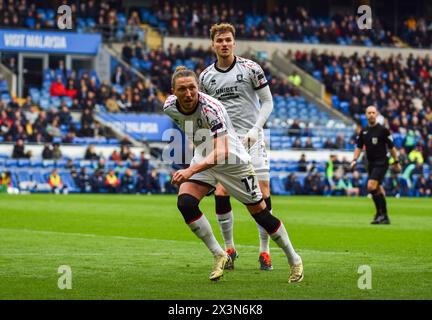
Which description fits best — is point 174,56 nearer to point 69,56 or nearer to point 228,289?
point 69,56

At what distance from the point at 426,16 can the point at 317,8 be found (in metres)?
6.91

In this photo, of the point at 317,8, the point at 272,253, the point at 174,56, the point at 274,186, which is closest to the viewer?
the point at 272,253

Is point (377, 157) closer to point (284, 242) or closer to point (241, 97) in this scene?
point (241, 97)

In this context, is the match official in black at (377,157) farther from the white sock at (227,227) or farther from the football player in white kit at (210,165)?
the football player in white kit at (210,165)

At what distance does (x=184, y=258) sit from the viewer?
12492 millimetres

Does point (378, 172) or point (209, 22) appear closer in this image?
point (378, 172)

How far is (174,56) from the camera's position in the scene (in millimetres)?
47562

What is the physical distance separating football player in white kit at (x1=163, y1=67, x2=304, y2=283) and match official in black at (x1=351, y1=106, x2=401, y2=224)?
35.0 ft

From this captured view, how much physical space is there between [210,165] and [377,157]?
11680 mm

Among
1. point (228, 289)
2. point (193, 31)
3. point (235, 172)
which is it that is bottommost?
point (228, 289)

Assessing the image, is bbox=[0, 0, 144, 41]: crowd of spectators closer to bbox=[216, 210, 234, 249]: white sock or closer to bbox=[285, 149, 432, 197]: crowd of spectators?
bbox=[285, 149, 432, 197]: crowd of spectators

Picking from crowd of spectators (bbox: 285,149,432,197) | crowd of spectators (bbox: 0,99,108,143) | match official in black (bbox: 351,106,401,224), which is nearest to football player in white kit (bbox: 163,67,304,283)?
match official in black (bbox: 351,106,401,224)

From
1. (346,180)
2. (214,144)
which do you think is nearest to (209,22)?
(346,180)

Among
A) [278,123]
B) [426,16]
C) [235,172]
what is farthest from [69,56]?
[235,172]
